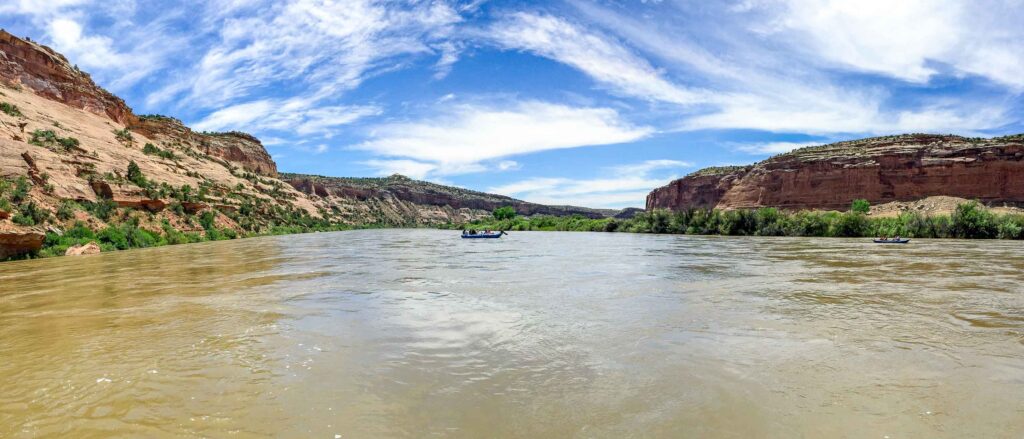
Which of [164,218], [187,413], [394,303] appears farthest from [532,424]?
[164,218]

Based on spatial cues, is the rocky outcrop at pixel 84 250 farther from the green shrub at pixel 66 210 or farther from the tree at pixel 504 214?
the tree at pixel 504 214

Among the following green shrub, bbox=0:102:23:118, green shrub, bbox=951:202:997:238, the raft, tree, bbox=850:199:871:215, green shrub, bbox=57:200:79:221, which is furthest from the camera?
tree, bbox=850:199:871:215

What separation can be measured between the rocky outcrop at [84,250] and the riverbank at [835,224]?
164 feet

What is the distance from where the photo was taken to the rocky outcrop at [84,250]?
83.8 ft

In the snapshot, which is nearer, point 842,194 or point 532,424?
point 532,424

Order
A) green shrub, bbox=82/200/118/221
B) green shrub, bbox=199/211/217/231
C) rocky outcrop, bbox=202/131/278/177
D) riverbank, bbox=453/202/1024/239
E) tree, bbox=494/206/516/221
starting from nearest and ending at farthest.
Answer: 1. green shrub, bbox=82/200/118/221
2. riverbank, bbox=453/202/1024/239
3. green shrub, bbox=199/211/217/231
4. rocky outcrop, bbox=202/131/278/177
5. tree, bbox=494/206/516/221

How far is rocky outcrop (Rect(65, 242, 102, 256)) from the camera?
1006 inches

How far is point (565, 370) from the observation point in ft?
20.1

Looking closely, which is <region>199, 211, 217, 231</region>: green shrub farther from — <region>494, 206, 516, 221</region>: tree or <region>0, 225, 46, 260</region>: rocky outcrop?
<region>494, 206, 516, 221</region>: tree

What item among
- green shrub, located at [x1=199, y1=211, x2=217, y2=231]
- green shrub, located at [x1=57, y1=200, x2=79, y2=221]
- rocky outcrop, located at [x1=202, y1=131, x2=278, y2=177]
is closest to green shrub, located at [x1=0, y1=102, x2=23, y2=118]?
green shrub, located at [x1=57, y1=200, x2=79, y2=221]

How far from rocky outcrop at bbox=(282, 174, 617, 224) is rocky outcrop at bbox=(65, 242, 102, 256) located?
81.2 m

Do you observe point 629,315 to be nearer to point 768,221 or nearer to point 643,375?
point 643,375

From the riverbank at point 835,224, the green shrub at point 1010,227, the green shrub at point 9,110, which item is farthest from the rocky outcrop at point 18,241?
the green shrub at point 1010,227

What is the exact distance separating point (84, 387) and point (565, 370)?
524 cm
